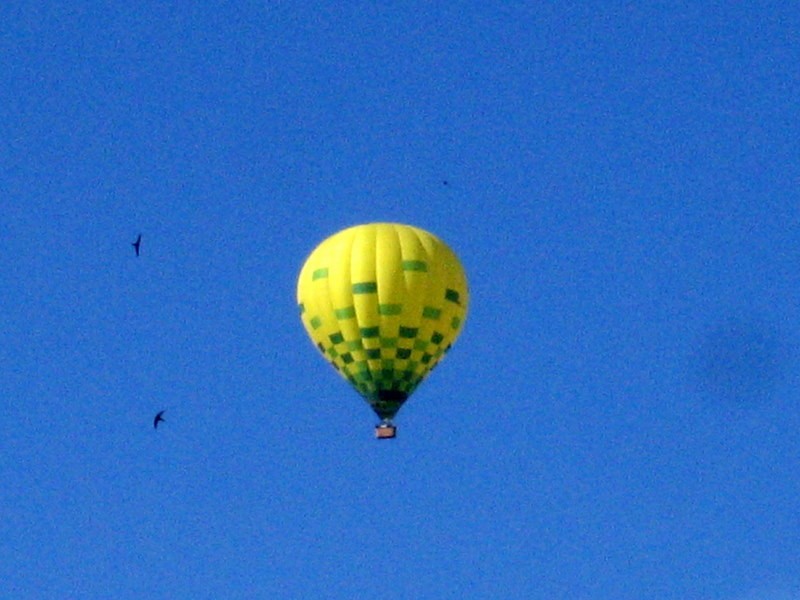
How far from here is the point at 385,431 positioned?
29.7 meters

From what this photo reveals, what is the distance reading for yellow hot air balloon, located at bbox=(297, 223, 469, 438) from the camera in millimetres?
29234

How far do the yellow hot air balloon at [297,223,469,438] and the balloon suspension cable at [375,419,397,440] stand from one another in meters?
0.03

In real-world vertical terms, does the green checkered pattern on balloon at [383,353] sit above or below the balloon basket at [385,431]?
above

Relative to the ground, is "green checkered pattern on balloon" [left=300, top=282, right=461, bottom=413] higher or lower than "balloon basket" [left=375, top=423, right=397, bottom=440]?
higher

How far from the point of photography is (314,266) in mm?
30531

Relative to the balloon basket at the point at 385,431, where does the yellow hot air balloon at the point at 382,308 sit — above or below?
above

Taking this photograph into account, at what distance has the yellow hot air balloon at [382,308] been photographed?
29.2 m

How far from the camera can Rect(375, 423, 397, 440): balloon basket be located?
29609 millimetres

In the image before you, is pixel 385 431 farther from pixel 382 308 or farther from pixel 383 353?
pixel 382 308

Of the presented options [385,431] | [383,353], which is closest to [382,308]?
[383,353]

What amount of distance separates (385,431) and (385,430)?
0.10ft

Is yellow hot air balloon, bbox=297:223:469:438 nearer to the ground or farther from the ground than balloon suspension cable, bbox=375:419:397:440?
farther from the ground

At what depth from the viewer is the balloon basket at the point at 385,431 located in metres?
29.6

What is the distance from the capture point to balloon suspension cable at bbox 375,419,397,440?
29609 millimetres
